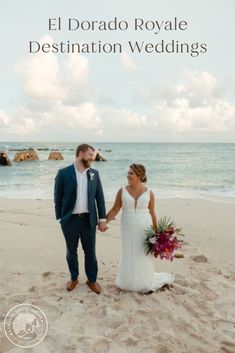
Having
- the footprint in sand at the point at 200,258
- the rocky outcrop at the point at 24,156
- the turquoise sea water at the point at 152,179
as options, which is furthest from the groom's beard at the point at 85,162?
the rocky outcrop at the point at 24,156

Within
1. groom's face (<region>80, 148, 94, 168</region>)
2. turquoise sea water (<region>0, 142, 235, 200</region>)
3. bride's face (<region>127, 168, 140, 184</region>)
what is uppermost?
groom's face (<region>80, 148, 94, 168</region>)

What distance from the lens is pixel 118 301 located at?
4660 millimetres

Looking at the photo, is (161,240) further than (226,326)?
Yes

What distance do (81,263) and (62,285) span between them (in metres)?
1.10

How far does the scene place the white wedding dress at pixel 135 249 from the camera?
15.5ft

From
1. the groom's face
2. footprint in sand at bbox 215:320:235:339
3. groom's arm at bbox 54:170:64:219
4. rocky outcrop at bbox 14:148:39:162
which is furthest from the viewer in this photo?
rocky outcrop at bbox 14:148:39:162

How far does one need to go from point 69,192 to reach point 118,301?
1676 millimetres

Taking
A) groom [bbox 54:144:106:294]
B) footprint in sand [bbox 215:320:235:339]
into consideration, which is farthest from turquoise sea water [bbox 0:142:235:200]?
footprint in sand [bbox 215:320:235:339]

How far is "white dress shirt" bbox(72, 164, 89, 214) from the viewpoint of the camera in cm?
462

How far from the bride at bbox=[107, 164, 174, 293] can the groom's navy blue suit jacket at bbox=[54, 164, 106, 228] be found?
38 cm

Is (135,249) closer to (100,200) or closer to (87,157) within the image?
(100,200)

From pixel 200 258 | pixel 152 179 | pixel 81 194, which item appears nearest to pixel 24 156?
pixel 152 179

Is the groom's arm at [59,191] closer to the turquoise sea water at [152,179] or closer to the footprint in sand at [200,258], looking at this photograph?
the footprint in sand at [200,258]

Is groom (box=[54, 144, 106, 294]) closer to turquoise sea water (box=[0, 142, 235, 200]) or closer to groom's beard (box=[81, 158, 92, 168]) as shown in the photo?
groom's beard (box=[81, 158, 92, 168])
